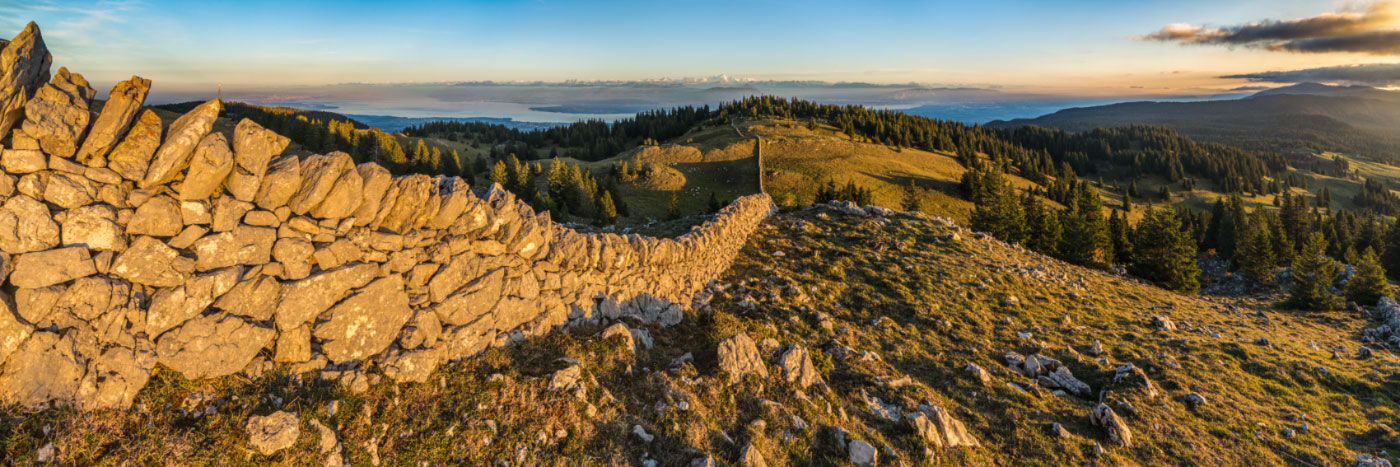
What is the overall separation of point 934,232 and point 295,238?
968 inches

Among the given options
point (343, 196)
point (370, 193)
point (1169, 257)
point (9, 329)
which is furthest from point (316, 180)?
point (1169, 257)

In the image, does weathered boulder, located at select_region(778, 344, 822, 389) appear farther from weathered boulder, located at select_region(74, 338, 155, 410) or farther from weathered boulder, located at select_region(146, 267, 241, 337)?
weathered boulder, located at select_region(74, 338, 155, 410)

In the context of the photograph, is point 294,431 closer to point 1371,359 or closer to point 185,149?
point 185,149

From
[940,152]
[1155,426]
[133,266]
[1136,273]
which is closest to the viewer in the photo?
[133,266]

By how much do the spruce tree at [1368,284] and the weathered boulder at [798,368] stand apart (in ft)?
120

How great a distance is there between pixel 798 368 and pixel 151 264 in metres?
9.26

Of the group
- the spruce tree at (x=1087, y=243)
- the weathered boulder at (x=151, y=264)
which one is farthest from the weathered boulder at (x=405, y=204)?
the spruce tree at (x=1087, y=243)

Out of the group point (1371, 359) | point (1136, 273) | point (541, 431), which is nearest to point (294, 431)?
point (541, 431)

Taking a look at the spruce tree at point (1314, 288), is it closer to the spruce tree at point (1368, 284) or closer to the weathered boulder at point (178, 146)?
the spruce tree at point (1368, 284)

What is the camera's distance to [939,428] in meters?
9.10

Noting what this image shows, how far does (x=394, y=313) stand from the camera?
7.41 metres

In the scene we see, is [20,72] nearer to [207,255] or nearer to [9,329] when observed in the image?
[207,255]

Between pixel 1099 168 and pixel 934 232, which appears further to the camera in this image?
pixel 1099 168

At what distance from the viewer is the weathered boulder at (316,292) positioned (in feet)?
21.2
